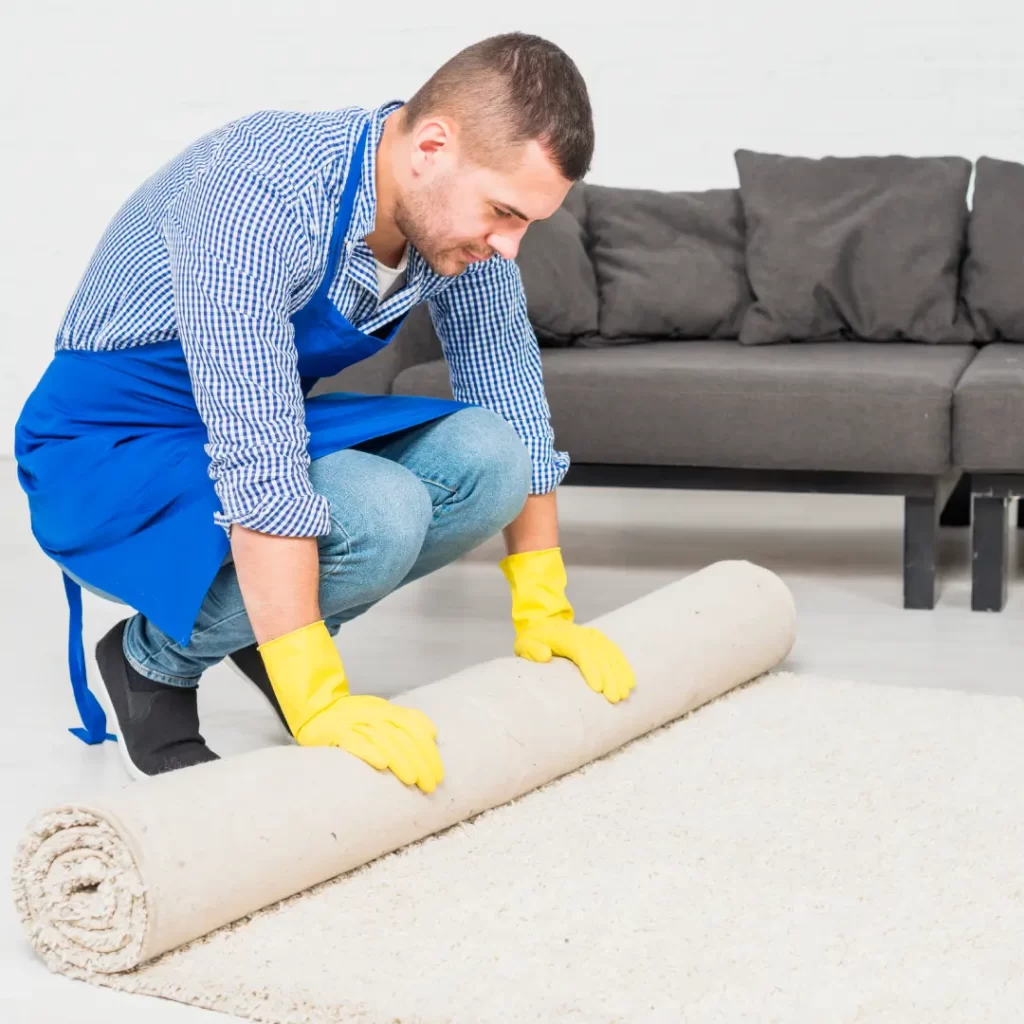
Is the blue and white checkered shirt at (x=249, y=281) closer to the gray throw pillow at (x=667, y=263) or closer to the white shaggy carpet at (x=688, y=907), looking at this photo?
the white shaggy carpet at (x=688, y=907)

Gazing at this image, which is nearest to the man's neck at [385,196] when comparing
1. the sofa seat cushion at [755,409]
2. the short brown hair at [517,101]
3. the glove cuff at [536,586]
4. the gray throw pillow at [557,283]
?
the short brown hair at [517,101]

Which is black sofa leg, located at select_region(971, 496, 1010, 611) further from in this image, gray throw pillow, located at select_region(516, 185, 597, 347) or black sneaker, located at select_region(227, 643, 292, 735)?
black sneaker, located at select_region(227, 643, 292, 735)

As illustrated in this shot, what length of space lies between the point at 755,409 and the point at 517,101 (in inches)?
55.2

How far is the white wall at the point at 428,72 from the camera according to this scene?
14.1 ft

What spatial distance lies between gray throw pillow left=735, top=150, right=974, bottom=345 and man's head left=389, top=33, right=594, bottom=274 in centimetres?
179

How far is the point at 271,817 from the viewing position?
151 cm

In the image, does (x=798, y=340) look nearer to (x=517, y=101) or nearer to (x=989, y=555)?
(x=989, y=555)

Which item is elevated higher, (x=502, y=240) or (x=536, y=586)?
(x=502, y=240)

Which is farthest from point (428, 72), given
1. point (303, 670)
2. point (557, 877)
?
point (557, 877)

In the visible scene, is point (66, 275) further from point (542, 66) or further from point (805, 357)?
point (542, 66)

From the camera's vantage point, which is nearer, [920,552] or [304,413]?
[304,413]

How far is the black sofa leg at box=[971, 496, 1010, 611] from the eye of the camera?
9.34 feet

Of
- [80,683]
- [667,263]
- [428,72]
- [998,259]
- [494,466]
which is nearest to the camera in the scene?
[494,466]

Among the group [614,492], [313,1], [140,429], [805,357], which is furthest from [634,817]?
[313,1]
